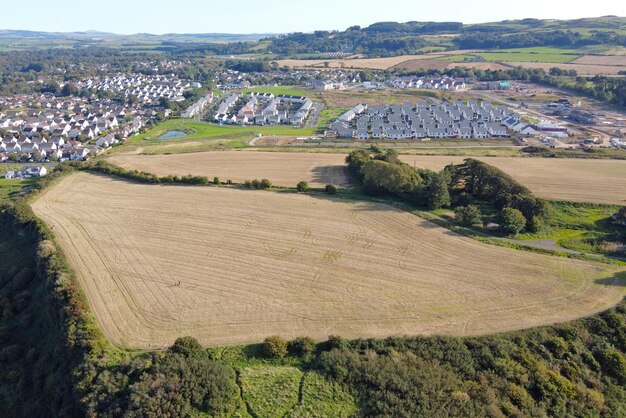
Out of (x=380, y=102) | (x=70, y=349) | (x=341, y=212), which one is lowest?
(x=70, y=349)

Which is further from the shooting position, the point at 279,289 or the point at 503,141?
the point at 503,141

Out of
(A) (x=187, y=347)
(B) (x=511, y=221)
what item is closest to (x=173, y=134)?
(B) (x=511, y=221)

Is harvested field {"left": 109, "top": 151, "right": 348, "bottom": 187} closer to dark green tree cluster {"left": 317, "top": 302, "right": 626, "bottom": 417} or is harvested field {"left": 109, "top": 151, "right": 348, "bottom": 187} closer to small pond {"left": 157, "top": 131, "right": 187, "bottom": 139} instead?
small pond {"left": 157, "top": 131, "right": 187, "bottom": 139}

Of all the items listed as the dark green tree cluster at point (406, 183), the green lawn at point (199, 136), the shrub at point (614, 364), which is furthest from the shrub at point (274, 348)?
the green lawn at point (199, 136)

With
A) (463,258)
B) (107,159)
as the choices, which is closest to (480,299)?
(463,258)

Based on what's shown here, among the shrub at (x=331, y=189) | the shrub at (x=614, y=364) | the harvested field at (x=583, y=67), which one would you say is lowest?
the shrub at (x=614, y=364)

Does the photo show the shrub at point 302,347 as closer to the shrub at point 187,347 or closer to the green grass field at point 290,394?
the green grass field at point 290,394

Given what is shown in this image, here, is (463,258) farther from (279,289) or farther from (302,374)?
(302,374)
